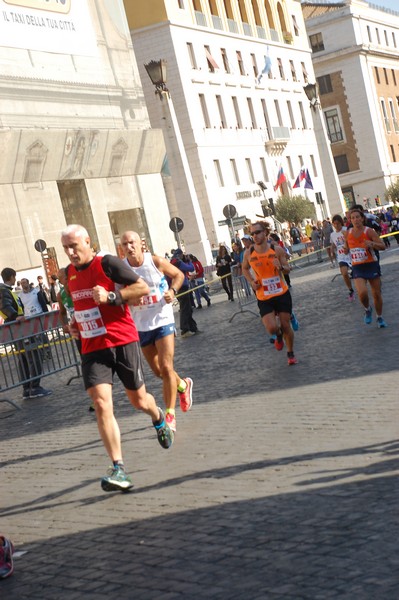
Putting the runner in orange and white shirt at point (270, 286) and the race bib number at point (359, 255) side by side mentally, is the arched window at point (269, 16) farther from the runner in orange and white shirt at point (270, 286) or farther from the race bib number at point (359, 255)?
the runner in orange and white shirt at point (270, 286)

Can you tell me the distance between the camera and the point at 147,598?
18.6 feet

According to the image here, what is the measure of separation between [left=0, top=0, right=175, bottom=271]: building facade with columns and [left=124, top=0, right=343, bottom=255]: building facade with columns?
4191 millimetres

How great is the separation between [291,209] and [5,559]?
63.0 m

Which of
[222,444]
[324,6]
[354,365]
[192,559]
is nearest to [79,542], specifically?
[192,559]

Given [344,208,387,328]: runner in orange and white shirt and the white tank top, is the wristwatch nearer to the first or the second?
the white tank top

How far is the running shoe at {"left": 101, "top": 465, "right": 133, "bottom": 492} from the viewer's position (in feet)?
27.5

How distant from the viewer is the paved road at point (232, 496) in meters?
5.78

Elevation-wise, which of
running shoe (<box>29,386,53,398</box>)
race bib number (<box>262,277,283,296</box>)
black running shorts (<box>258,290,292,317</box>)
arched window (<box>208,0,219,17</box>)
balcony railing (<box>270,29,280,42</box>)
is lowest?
running shoe (<box>29,386,53,398</box>)

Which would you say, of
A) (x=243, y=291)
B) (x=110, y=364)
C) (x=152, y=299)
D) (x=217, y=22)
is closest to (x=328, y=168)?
(x=217, y=22)

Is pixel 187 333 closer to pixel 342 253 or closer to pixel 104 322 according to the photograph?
pixel 342 253

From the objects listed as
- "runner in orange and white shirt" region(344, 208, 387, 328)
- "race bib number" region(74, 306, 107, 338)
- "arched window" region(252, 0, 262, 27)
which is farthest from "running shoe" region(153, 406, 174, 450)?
"arched window" region(252, 0, 262, 27)

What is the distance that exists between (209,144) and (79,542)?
57.9 metres

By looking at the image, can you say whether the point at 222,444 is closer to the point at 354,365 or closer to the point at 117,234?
the point at 354,365

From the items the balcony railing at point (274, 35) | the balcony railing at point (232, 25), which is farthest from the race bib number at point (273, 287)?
the balcony railing at point (274, 35)
